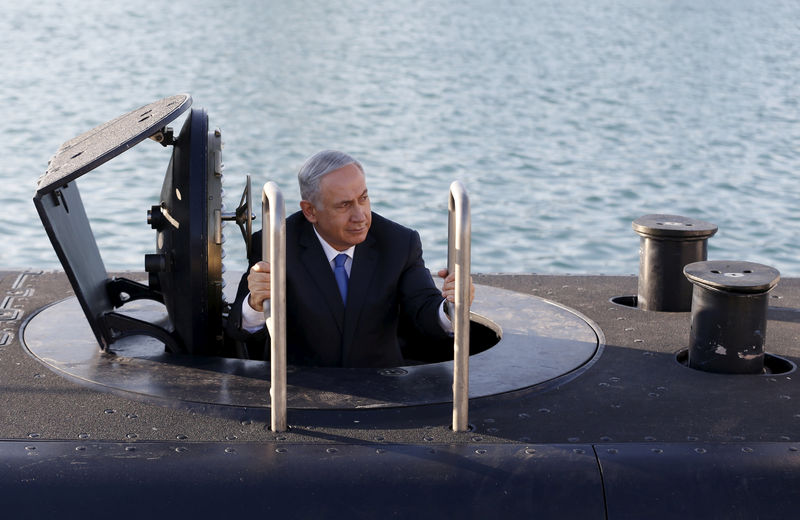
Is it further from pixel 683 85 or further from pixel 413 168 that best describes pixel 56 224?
pixel 683 85

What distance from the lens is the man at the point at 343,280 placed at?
4.25 m

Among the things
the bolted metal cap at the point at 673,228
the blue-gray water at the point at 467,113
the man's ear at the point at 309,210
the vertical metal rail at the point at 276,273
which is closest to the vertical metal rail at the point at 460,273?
the vertical metal rail at the point at 276,273

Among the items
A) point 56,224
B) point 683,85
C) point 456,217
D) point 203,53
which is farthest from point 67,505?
point 203,53

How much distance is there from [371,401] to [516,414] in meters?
0.48

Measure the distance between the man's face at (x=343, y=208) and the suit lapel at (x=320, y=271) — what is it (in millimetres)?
65

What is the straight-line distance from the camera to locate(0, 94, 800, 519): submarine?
361 cm

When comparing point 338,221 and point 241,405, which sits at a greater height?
point 338,221

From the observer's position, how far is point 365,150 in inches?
692

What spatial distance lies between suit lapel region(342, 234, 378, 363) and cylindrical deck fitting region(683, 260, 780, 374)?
116 cm

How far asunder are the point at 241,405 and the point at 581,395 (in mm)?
1160

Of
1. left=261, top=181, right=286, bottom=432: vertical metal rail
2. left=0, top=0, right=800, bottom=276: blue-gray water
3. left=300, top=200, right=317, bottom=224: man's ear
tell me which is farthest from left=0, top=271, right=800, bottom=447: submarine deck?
left=0, top=0, right=800, bottom=276: blue-gray water

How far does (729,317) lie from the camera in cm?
443

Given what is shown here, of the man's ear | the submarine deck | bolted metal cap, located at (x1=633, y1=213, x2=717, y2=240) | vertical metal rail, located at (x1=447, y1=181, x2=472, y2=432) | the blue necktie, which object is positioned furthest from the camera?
bolted metal cap, located at (x1=633, y1=213, x2=717, y2=240)

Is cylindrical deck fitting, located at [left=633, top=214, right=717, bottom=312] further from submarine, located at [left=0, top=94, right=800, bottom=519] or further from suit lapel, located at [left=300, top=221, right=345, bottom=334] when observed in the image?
suit lapel, located at [left=300, top=221, right=345, bottom=334]
